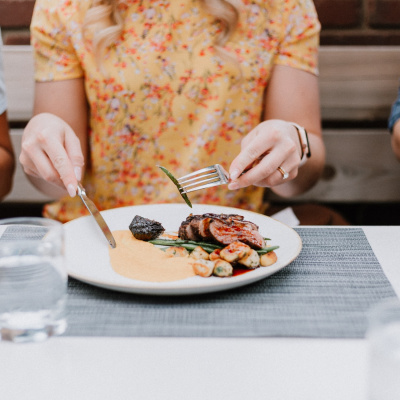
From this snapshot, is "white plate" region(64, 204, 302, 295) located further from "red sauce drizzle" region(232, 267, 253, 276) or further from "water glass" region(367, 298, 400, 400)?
"water glass" region(367, 298, 400, 400)

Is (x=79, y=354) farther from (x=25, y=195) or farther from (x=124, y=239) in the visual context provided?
(x=25, y=195)

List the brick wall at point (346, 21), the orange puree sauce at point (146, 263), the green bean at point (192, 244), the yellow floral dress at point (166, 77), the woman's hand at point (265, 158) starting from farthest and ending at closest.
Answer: the brick wall at point (346, 21) → the yellow floral dress at point (166, 77) → the woman's hand at point (265, 158) → the green bean at point (192, 244) → the orange puree sauce at point (146, 263)

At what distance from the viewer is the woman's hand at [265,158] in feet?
3.29

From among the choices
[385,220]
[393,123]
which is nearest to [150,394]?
[393,123]

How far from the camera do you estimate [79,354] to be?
65 centimetres

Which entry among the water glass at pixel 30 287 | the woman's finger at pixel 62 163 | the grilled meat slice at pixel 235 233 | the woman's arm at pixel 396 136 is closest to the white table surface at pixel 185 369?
the water glass at pixel 30 287

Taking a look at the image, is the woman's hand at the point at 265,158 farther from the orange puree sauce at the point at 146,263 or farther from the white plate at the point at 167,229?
the orange puree sauce at the point at 146,263

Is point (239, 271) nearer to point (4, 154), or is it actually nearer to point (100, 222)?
point (100, 222)

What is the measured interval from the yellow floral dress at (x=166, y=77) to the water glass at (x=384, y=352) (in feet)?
3.33

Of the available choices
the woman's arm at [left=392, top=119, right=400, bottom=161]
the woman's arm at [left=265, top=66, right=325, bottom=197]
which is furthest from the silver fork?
the woman's arm at [left=392, top=119, right=400, bottom=161]

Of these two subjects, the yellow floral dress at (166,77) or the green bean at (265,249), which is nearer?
the green bean at (265,249)

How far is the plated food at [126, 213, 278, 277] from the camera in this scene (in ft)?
2.67

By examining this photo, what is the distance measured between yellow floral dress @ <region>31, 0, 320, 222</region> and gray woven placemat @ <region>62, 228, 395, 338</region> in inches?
27.1

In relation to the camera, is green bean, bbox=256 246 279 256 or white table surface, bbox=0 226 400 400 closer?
white table surface, bbox=0 226 400 400
